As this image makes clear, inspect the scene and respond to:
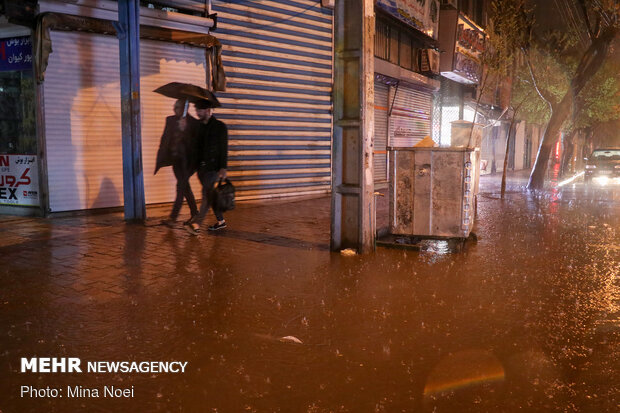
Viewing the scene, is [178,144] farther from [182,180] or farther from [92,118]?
[92,118]

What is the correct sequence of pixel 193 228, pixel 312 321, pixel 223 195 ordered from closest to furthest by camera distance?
pixel 312 321 → pixel 223 195 → pixel 193 228

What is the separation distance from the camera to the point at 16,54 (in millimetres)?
9766

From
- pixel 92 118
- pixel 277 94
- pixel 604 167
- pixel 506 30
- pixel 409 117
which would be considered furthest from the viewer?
pixel 604 167

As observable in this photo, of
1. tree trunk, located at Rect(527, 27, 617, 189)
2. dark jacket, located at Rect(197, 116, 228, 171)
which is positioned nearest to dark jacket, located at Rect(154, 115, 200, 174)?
dark jacket, located at Rect(197, 116, 228, 171)

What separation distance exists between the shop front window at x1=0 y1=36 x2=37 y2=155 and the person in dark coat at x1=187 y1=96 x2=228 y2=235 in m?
3.42

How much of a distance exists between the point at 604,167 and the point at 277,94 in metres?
15.8

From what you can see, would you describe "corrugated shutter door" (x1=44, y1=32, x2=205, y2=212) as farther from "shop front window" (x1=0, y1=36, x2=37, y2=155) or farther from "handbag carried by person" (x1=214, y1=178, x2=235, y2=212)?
"handbag carried by person" (x1=214, y1=178, x2=235, y2=212)

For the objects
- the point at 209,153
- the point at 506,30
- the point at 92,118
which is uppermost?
the point at 506,30

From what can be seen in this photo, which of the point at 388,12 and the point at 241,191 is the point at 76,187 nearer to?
the point at 241,191

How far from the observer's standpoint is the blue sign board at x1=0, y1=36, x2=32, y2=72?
9.62 metres

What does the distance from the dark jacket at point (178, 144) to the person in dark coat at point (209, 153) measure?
124 mm

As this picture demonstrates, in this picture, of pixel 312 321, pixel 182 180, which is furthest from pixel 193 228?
pixel 312 321

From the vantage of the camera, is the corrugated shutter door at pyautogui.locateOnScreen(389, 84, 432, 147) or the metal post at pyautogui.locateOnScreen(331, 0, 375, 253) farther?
the corrugated shutter door at pyautogui.locateOnScreen(389, 84, 432, 147)

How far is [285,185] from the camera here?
14.1m
